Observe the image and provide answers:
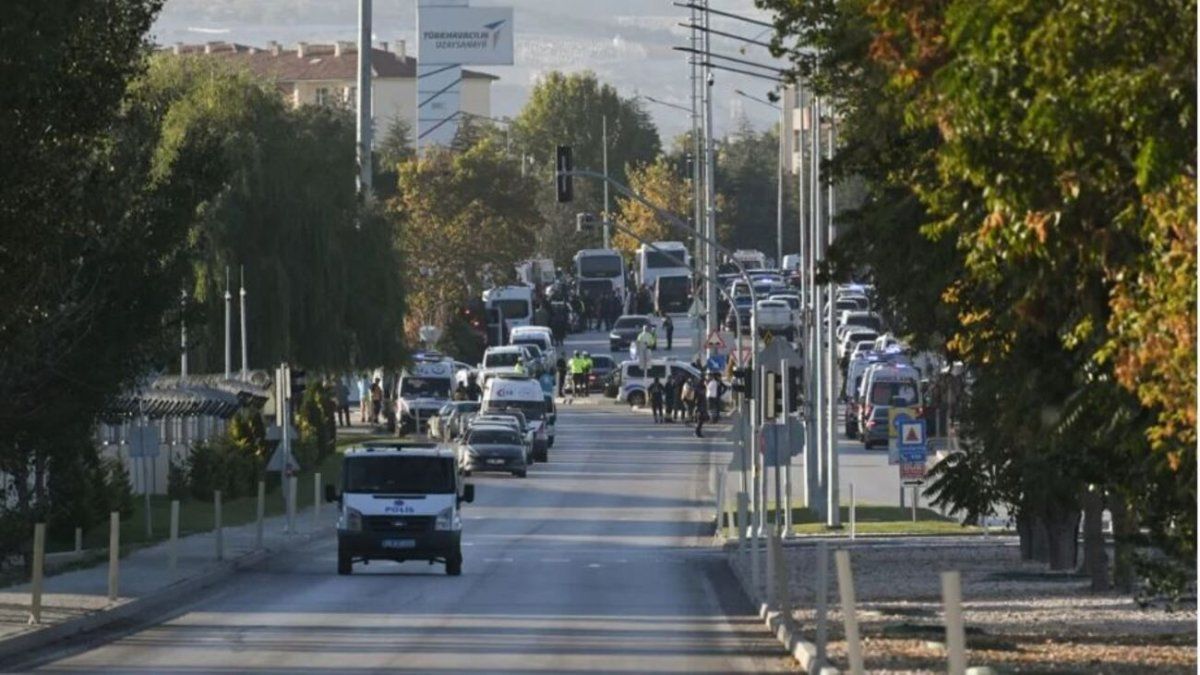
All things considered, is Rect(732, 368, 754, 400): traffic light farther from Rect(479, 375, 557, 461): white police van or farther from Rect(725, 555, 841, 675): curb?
Rect(479, 375, 557, 461): white police van

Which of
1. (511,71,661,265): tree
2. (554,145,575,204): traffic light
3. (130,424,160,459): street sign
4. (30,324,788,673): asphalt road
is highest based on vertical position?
(511,71,661,265): tree

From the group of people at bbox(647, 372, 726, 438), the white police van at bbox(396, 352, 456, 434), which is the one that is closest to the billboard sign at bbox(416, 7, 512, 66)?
the white police van at bbox(396, 352, 456, 434)

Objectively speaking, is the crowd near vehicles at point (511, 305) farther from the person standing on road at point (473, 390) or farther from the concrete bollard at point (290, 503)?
the concrete bollard at point (290, 503)

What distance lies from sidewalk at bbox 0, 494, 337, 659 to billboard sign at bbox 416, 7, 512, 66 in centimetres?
Answer: 13504

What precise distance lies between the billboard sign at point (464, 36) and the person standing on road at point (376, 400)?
93.3 metres

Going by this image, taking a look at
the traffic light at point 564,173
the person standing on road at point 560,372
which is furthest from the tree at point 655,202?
the traffic light at point 564,173

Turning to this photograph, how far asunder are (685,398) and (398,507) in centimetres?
4613

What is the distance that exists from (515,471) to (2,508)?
31453 mm

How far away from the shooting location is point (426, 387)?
274ft

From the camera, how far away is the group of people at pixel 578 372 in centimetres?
9625

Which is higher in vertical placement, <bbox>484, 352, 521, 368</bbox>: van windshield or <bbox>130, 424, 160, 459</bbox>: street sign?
<bbox>484, 352, 521, 368</bbox>: van windshield

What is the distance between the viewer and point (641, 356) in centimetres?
9388

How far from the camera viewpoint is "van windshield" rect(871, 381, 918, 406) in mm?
72750

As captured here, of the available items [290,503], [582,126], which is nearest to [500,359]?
[290,503]
